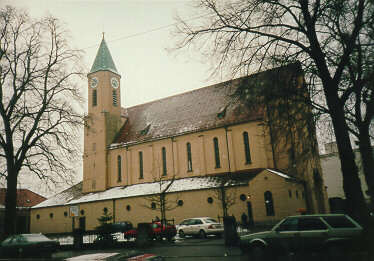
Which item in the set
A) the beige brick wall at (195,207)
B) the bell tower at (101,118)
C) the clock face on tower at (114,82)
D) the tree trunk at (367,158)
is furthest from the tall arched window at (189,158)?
the tree trunk at (367,158)

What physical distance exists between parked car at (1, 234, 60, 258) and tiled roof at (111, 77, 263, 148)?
2111cm

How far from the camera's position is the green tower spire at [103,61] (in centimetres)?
4397

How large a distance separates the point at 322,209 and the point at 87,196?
89.4ft

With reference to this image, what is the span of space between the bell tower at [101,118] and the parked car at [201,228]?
19.1 m

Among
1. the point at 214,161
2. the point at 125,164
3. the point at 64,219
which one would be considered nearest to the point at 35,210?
the point at 64,219

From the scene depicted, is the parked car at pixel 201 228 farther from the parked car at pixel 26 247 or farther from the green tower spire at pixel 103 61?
the green tower spire at pixel 103 61

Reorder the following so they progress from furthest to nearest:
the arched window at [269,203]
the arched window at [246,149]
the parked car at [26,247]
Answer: the arched window at [246,149]
the arched window at [269,203]
the parked car at [26,247]

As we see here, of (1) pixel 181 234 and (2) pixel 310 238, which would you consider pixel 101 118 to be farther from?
(2) pixel 310 238

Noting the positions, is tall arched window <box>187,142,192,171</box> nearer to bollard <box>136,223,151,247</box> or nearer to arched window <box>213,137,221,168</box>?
arched window <box>213,137,221,168</box>

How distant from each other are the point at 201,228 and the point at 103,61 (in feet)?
100

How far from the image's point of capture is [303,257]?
1136 cm

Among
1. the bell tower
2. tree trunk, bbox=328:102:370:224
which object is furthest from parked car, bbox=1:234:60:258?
the bell tower

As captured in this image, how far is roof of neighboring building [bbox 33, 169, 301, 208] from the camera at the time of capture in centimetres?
2936

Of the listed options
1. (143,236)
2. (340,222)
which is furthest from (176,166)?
(340,222)
